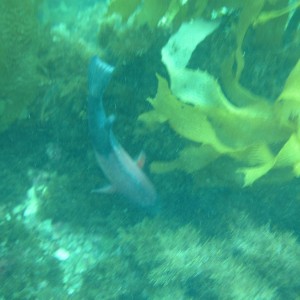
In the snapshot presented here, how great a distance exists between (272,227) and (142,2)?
8.24 ft

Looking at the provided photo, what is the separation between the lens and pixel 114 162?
3.43 metres

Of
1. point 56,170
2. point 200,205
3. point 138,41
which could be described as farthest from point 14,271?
point 138,41

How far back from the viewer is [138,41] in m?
3.61

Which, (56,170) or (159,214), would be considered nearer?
(159,214)

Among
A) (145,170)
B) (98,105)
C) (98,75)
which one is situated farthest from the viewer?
(145,170)

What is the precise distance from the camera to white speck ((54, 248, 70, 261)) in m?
3.46

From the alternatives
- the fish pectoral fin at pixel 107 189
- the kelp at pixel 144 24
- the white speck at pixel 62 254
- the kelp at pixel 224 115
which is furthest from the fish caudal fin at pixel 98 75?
the white speck at pixel 62 254

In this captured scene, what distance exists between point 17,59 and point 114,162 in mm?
1514

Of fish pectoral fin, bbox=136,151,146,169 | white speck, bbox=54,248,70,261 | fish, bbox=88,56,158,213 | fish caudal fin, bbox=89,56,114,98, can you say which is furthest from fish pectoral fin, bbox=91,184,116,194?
fish caudal fin, bbox=89,56,114,98

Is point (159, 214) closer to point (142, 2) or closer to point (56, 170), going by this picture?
point (56, 170)

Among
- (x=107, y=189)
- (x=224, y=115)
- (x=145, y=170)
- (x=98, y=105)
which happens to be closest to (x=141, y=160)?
(x=145, y=170)

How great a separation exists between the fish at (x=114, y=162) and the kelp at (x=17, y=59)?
99cm

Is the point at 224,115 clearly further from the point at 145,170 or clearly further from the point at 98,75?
the point at 98,75

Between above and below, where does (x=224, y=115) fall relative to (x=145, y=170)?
below
